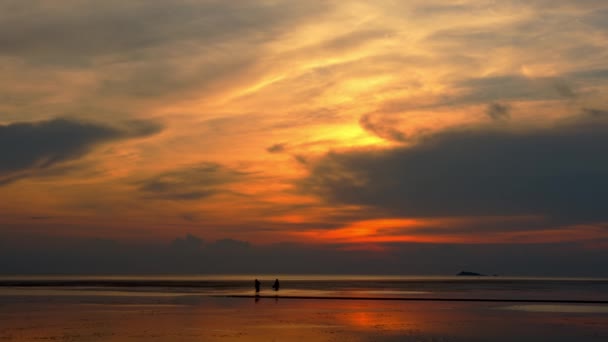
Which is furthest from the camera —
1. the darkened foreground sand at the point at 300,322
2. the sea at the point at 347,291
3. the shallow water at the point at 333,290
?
the shallow water at the point at 333,290

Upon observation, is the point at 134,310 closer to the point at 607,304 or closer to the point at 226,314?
the point at 226,314

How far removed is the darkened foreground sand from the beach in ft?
0.15

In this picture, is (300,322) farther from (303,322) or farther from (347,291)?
(347,291)

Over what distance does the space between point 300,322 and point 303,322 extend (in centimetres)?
18

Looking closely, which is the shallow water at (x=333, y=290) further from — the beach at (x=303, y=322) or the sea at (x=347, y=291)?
the beach at (x=303, y=322)

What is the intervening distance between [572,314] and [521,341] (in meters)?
18.3

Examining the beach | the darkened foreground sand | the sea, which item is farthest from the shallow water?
the darkened foreground sand

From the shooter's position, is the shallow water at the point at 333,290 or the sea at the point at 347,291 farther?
the shallow water at the point at 333,290

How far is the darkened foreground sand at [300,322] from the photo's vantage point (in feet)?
109

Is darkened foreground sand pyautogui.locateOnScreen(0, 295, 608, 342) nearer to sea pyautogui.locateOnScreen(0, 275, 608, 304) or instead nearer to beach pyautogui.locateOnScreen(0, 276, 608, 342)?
beach pyautogui.locateOnScreen(0, 276, 608, 342)

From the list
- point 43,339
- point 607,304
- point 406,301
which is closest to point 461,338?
point 43,339

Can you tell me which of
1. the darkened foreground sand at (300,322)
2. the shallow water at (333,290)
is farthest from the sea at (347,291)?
the darkened foreground sand at (300,322)

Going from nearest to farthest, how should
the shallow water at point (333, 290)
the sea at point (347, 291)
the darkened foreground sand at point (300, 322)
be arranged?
the darkened foreground sand at point (300, 322)
the sea at point (347, 291)
the shallow water at point (333, 290)

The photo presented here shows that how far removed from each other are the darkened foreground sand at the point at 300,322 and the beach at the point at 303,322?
5cm
